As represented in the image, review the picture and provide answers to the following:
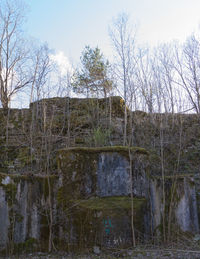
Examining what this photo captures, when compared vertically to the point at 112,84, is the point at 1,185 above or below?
below

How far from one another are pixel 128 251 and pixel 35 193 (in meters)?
2.03

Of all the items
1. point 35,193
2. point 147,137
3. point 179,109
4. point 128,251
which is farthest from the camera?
point 179,109

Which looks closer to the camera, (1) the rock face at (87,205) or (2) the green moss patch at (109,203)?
(1) the rock face at (87,205)

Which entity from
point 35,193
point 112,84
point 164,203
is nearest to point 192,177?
point 164,203

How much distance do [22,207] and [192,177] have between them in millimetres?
3589

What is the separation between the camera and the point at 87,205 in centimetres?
463

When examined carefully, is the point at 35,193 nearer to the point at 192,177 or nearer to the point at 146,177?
the point at 146,177

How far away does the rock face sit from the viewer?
4.44 m

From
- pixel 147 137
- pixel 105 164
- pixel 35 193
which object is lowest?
pixel 35 193

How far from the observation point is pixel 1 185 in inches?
182

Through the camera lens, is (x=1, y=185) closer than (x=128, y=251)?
No

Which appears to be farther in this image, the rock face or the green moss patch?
the green moss patch

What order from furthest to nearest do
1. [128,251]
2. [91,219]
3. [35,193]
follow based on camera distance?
[35,193]
[91,219]
[128,251]

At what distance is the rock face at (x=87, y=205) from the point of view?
175 inches
